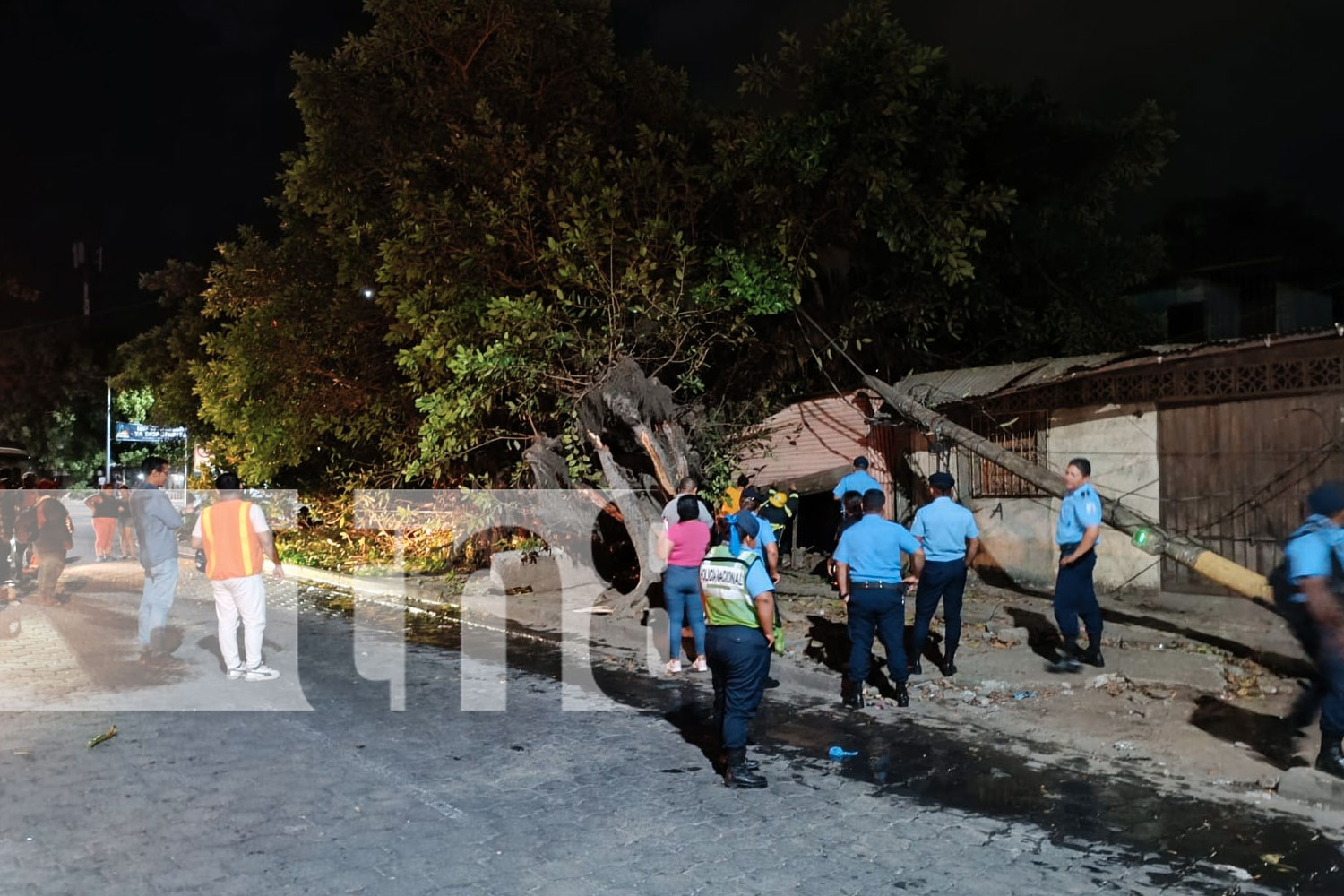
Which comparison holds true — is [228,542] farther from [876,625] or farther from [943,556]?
[943,556]

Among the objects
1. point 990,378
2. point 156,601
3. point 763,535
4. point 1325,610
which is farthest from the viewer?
point 990,378

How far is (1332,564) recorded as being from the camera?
5.37 m

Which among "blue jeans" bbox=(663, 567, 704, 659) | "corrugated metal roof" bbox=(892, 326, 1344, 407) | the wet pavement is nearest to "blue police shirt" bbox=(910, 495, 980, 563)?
the wet pavement

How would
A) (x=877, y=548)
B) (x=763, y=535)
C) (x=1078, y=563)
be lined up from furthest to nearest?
(x=763, y=535)
(x=1078, y=563)
(x=877, y=548)

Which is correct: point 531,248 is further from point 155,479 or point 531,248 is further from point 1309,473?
point 1309,473

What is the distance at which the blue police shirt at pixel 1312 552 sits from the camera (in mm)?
5352

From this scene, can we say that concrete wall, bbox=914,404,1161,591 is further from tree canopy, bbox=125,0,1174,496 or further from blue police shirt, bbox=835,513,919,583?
blue police shirt, bbox=835,513,919,583

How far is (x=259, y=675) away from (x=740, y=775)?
15.9ft

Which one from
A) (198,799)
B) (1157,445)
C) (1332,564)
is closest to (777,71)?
(1157,445)

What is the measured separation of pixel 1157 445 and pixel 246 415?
51.9 feet

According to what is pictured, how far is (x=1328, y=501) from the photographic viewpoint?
18.7ft

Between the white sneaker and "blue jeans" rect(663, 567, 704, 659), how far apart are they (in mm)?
3487

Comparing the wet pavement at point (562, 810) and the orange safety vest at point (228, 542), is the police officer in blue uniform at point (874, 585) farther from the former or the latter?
the orange safety vest at point (228, 542)

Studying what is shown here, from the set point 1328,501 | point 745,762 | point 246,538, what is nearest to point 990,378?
point 1328,501
